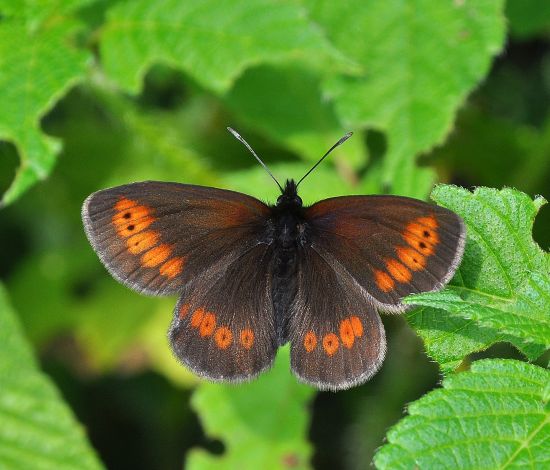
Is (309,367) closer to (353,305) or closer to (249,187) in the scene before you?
(353,305)

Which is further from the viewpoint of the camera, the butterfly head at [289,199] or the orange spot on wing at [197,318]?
the butterfly head at [289,199]

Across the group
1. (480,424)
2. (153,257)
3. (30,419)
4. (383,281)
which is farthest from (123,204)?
(30,419)

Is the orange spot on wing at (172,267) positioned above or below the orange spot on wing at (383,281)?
above

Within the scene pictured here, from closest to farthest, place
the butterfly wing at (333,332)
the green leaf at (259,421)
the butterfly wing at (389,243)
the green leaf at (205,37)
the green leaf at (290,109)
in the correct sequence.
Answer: the butterfly wing at (389,243) < the butterfly wing at (333,332) < the green leaf at (205,37) < the green leaf at (259,421) < the green leaf at (290,109)

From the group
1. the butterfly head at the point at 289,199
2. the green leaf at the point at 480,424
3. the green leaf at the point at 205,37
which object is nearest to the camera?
the green leaf at the point at 480,424

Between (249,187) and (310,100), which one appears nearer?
(249,187)

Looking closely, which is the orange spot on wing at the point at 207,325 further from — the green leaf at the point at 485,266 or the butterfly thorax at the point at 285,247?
the green leaf at the point at 485,266

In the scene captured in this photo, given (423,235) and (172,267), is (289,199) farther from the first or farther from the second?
(423,235)

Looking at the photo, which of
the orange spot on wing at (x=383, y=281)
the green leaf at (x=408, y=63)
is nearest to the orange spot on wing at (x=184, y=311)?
the orange spot on wing at (x=383, y=281)

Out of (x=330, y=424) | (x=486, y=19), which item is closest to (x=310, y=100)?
(x=486, y=19)
